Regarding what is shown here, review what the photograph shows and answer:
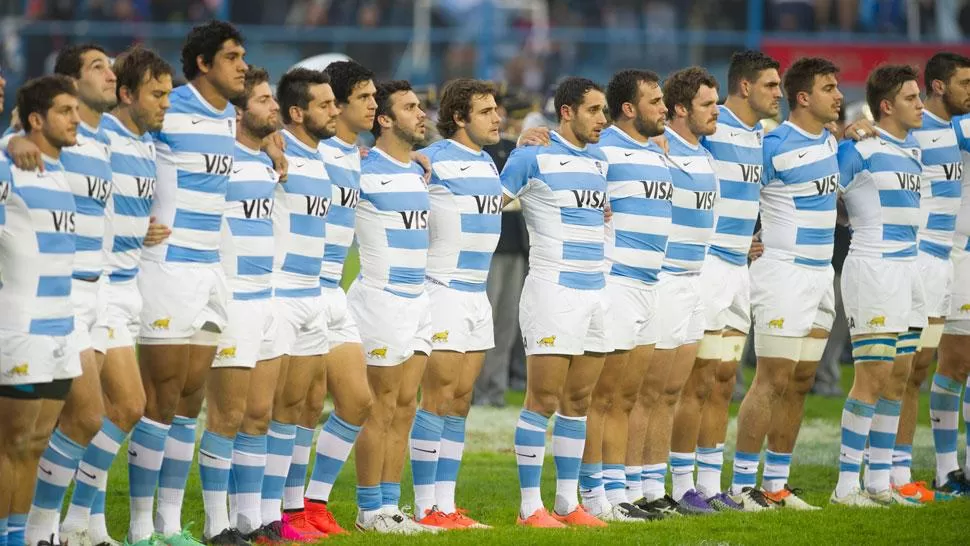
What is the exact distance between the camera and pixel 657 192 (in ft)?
33.3

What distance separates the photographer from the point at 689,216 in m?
10.4

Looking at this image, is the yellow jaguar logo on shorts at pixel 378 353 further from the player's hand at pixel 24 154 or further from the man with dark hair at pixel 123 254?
the player's hand at pixel 24 154

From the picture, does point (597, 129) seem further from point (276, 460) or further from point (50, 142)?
point (50, 142)

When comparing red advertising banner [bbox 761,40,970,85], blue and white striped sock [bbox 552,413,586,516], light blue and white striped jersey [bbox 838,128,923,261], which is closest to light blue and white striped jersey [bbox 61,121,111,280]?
blue and white striped sock [bbox 552,413,586,516]

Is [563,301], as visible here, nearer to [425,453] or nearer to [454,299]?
[454,299]

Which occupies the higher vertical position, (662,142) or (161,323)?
(662,142)

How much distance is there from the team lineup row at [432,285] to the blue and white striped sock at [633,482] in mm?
15

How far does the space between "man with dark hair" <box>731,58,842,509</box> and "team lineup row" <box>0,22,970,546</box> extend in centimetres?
2

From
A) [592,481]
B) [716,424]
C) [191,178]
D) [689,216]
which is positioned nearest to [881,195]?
[689,216]

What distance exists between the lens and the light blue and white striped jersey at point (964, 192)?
12.1m

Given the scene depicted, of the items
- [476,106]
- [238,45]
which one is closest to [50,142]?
[238,45]

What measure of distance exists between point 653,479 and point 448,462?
5.00 feet

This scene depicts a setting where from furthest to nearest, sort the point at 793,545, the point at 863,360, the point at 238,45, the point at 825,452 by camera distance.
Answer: the point at 825,452 → the point at 863,360 → the point at 793,545 → the point at 238,45

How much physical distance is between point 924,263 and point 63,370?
6.47 m
